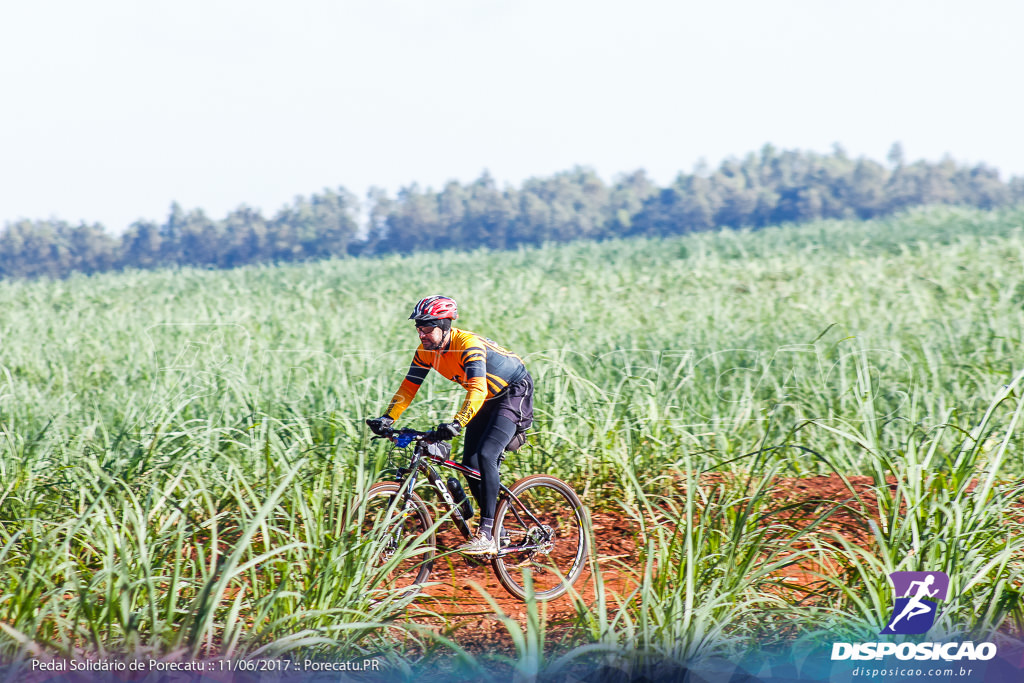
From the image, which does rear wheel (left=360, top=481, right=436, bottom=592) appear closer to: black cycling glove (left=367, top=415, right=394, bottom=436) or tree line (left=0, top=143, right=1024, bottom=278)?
black cycling glove (left=367, top=415, right=394, bottom=436)

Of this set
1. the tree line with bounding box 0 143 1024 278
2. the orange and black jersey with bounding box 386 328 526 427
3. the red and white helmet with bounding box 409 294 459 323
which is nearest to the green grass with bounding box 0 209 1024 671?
the orange and black jersey with bounding box 386 328 526 427

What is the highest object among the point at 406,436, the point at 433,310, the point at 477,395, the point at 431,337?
the point at 433,310

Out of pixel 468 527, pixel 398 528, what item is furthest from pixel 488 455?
pixel 398 528

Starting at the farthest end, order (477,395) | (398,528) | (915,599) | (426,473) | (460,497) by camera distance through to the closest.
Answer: (460,497) < (426,473) < (477,395) < (398,528) < (915,599)

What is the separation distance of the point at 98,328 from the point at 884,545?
13.8m

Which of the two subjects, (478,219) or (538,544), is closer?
(538,544)

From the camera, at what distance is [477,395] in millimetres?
4234

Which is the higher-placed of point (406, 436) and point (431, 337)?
point (431, 337)

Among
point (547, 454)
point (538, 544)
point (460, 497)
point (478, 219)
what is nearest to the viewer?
point (460, 497)

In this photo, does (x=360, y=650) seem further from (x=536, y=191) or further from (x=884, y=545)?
(x=536, y=191)

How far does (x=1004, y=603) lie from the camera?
10.6ft

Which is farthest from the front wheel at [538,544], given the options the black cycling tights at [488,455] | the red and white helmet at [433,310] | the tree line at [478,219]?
the tree line at [478,219]

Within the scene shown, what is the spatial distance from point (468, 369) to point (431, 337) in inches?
10.9

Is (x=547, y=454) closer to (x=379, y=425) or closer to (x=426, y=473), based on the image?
(x=426, y=473)
